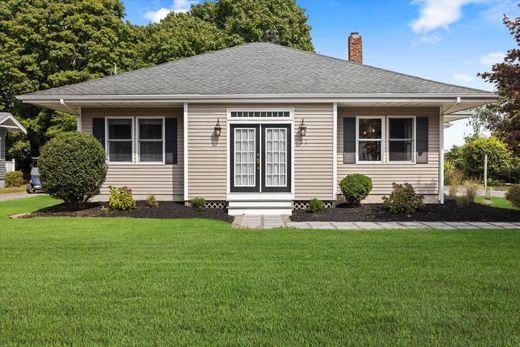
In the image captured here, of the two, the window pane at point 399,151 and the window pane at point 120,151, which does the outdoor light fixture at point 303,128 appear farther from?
the window pane at point 120,151

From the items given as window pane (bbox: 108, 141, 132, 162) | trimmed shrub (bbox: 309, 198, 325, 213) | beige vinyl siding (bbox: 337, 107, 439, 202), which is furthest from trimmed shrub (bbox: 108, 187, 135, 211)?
beige vinyl siding (bbox: 337, 107, 439, 202)

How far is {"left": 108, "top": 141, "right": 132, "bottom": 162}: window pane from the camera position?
1254cm

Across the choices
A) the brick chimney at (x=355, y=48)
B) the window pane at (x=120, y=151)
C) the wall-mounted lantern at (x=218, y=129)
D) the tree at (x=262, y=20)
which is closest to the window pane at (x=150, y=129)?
the window pane at (x=120, y=151)

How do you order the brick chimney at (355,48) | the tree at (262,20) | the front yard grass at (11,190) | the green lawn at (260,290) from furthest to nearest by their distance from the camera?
the tree at (262,20)
the front yard grass at (11,190)
the brick chimney at (355,48)
the green lawn at (260,290)

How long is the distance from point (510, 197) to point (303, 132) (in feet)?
18.3

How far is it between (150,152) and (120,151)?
2.91 feet

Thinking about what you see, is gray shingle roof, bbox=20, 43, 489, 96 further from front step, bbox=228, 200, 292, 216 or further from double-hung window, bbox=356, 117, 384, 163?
front step, bbox=228, 200, 292, 216

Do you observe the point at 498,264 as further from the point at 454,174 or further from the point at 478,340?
the point at 454,174

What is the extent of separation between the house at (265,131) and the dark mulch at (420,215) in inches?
36.8

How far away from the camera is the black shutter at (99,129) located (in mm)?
12430

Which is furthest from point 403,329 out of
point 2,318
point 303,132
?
point 303,132

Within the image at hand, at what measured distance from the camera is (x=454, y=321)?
3.51 metres

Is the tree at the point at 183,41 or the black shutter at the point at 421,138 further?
the tree at the point at 183,41

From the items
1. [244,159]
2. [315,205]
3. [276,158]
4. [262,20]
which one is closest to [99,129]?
[244,159]
